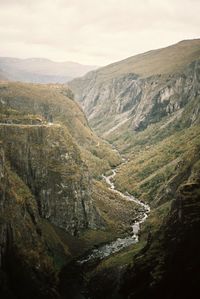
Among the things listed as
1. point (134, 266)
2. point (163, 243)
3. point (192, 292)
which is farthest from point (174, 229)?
point (192, 292)

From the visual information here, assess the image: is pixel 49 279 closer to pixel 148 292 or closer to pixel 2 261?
pixel 2 261

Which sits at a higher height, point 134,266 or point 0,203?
point 0,203

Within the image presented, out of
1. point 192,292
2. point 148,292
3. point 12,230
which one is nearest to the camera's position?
point 192,292

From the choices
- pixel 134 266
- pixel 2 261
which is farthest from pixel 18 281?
pixel 134 266

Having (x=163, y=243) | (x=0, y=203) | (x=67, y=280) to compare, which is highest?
(x=0, y=203)

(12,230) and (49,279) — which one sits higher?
(12,230)

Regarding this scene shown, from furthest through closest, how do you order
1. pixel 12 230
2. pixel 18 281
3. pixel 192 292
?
pixel 12 230
pixel 18 281
pixel 192 292

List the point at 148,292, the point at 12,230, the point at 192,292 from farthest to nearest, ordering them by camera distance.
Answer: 1. the point at 12,230
2. the point at 148,292
3. the point at 192,292

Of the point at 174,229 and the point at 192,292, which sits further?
the point at 174,229

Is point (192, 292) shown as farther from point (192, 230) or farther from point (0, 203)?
point (0, 203)
